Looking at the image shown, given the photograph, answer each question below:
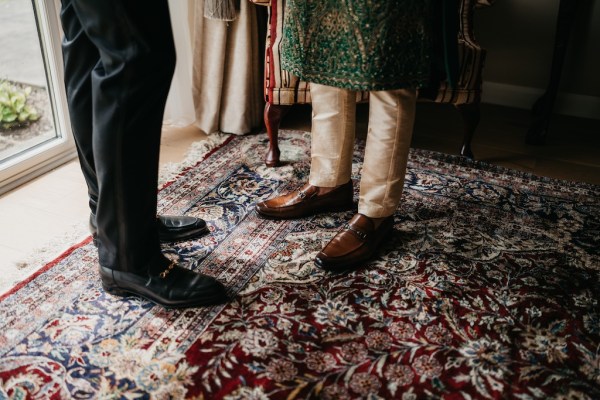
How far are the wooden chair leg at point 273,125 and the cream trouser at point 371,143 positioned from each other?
372 mm

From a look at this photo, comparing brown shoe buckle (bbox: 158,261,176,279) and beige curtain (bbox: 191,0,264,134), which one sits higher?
beige curtain (bbox: 191,0,264,134)

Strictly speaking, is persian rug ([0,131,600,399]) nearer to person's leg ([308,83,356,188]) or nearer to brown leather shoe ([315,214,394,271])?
brown leather shoe ([315,214,394,271])

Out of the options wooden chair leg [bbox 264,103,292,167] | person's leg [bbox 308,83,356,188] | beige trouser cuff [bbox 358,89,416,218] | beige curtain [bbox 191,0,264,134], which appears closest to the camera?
beige trouser cuff [bbox 358,89,416,218]

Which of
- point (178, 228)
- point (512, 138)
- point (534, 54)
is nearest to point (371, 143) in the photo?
point (178, 228)

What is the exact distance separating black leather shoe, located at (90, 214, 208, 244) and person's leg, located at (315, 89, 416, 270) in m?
0.34

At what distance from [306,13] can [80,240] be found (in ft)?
2.68

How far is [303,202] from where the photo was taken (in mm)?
1515

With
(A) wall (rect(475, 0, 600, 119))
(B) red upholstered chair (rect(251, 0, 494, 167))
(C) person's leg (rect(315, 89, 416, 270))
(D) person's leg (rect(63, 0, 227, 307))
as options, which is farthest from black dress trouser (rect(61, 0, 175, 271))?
(A) wall (rect(475, 0, 600, 119))

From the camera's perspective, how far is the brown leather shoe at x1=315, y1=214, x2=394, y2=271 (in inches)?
50.9

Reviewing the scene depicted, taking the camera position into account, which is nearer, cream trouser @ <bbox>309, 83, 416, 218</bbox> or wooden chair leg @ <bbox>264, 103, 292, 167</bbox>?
cream trouser @ <bbox>309, 83, 416, 218</bbox>

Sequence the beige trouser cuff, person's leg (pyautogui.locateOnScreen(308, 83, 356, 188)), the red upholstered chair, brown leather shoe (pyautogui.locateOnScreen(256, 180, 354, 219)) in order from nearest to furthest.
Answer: the beige trouser cuff → person's leg (pyautogui.locateOnScreen(308, 83, 356, 188)) → brown leather shoe (pyautogui.locateOnScreen(256, 180, 354, 219)) → the red upholstered chair

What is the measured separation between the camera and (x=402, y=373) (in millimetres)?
1003

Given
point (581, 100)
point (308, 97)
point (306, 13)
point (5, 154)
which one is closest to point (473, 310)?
point (306, 13)

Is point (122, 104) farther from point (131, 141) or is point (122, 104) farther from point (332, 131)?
point (332, 131)
